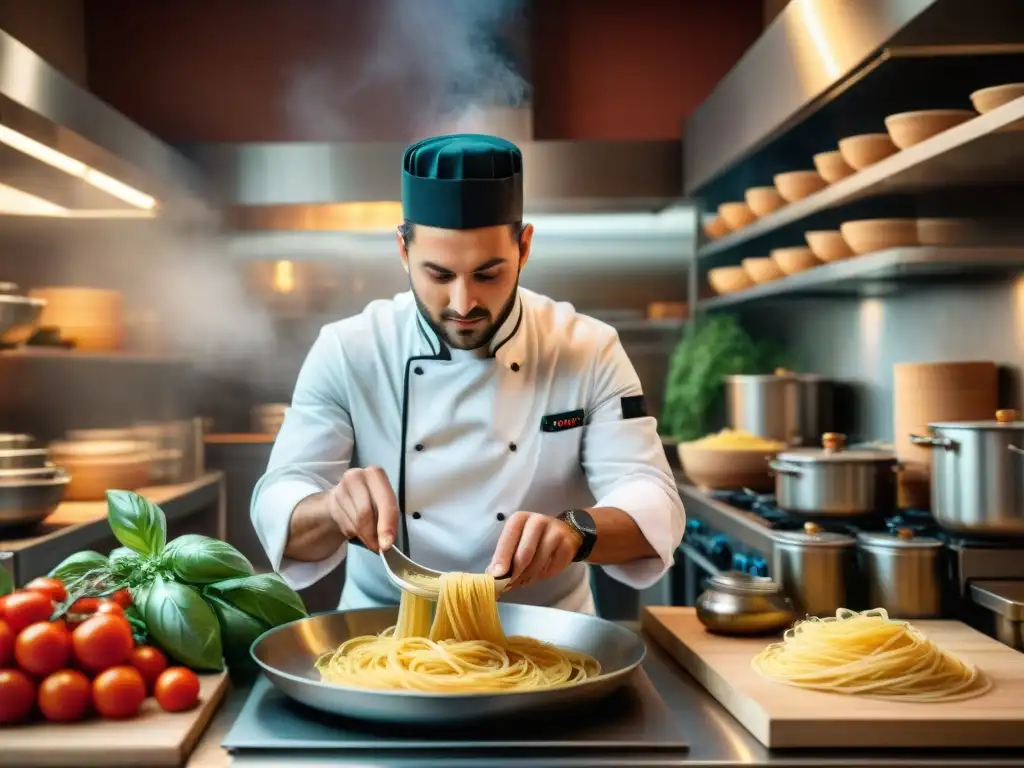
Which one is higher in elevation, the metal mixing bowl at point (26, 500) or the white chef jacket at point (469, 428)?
the white chef jacket at point (469, 428)

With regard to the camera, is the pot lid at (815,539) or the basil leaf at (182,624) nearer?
the basil leaf at (182,624)

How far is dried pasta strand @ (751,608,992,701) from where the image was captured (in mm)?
1424

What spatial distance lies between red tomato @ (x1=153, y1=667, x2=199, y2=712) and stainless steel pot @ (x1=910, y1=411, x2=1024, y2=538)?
1.46m

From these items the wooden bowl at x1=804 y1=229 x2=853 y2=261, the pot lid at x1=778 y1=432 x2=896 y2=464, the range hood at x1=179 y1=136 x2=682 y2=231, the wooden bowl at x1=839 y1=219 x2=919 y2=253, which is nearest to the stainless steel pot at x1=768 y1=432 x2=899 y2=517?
the pot lid at x1=778 y1=432 x2=896 y2=464

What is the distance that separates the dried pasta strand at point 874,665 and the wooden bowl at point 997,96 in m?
1.08

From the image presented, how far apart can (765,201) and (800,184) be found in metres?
0.38

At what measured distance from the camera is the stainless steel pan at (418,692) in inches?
47.9

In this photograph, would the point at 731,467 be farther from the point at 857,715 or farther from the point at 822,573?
the point at 857,715

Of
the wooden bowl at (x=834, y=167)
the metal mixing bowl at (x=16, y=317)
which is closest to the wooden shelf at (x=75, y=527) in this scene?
the metal mixing bowl at (x=16, y=317)

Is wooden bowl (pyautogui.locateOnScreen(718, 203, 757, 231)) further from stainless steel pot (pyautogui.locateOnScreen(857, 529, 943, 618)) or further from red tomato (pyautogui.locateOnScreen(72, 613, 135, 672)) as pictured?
red tomato (pyautogui.locateOnScreen(72, 613, 135, 672))

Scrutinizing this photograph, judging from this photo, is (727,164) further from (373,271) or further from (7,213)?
(7,213)

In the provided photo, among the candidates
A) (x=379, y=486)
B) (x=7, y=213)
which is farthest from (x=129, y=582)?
(x=7, y=213)

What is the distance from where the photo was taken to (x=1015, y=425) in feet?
6.91

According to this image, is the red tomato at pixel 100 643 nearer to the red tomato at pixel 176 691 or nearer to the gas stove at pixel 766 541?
the red tomato at pixel 176 691
